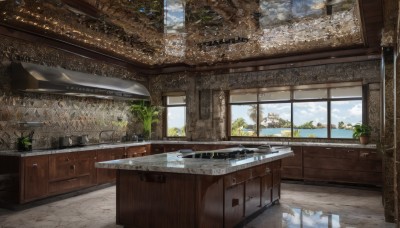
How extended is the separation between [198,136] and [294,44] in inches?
146

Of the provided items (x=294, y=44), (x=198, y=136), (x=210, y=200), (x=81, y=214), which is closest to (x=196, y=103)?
(x=198, y=136)

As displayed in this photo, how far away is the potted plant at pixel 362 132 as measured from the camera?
6.91 m

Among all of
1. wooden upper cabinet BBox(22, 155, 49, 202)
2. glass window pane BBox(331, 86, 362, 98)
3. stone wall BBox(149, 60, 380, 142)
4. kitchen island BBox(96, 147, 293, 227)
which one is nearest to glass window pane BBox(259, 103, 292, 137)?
stone wall BBox(149, 60, 380, 142)

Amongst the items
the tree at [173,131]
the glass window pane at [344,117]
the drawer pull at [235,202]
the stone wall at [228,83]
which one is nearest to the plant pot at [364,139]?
the stone wall at [228,83]

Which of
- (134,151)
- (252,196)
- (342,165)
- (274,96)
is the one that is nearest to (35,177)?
(134,151)

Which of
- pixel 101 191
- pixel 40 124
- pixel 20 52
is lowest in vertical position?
pixel 101 191

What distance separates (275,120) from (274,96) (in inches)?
25.1

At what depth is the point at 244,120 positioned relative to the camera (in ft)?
29.0

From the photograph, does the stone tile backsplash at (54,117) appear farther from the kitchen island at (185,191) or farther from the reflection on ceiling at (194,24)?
the kitchen island at (185,191)

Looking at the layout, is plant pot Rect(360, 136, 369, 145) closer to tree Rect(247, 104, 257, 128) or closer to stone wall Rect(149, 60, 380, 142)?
stone wall Rect(149, 60, 380, 142)

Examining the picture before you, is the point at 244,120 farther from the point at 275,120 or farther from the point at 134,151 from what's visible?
the point at 134,151

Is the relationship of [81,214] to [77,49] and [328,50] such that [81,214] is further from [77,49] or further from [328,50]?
[328,50]

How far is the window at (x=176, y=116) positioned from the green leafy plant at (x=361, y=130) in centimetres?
459

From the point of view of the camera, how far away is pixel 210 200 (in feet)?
11.4
